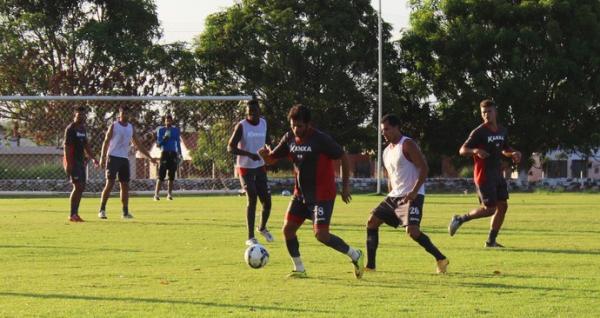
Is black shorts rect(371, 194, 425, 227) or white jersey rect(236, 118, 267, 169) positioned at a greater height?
white jersey rect(236, 118, 267, 169)

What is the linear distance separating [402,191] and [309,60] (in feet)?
130

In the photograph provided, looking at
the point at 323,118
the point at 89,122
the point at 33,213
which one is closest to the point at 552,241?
the point at 33,213

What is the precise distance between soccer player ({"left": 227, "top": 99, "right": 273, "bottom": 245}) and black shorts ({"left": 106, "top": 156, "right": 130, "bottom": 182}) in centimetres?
536

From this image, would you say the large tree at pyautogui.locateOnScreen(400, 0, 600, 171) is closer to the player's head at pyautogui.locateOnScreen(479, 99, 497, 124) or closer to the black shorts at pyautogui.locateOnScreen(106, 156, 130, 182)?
the black shorts at pyautogui.locateOnScreen(106, 156, 130, 182)

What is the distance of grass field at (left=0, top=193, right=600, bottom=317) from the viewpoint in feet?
28.0

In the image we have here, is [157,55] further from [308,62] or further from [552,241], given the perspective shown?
[552,241]

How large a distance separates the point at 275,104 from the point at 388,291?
1650 inches

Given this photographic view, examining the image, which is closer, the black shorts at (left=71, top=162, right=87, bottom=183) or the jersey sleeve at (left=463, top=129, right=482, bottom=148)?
the jersey sleeve at (left=463, top=129, right=482, bottom=148)

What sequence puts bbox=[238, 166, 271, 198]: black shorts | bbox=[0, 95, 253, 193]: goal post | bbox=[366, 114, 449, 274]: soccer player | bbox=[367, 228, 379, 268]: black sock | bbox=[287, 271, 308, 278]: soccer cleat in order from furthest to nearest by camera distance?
1. bbox=[0, 95, 253, 193]: goal post
2. bbox=[238, 166, 271, 198]: black shorts
3. bbox=[367, 228, 379, 268]: black sock
4. bbox=[366, 114, 449, 274]: soccer player
5. bbox=[287, 271, 308, 278]: soccer cleat

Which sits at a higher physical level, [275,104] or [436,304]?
[275,104]

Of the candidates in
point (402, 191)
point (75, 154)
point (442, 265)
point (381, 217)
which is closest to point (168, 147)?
point (75, 154)

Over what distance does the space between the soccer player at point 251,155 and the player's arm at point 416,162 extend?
2.99 m

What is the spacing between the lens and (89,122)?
33531 millimetres

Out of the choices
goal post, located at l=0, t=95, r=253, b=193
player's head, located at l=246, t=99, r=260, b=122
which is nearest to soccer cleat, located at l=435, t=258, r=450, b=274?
player's head, located at l=246, t=99, r=260, b=122
